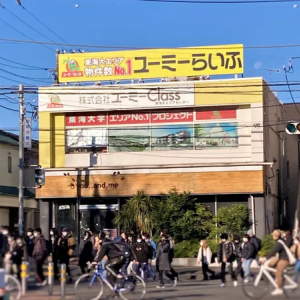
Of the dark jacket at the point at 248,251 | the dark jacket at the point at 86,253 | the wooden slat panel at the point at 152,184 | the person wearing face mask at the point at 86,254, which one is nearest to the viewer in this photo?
the dark jacket at the point at 248,251

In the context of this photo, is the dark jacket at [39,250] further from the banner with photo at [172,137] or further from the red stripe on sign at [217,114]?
the red stripe on sign at [217,114]

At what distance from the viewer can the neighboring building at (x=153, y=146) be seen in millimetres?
30547

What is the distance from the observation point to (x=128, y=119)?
3222 cm

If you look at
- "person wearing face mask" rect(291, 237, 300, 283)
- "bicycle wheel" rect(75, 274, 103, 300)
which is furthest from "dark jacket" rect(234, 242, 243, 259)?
"bicycle wheel" rect(75, 274, 103, 300)

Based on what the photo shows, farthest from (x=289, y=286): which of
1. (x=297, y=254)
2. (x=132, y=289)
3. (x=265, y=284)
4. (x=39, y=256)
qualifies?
(x=39, y=256)

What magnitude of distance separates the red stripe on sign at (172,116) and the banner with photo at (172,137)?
1.00 feet

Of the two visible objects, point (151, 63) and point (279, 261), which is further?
point (151, 63)

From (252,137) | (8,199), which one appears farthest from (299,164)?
(8,199)

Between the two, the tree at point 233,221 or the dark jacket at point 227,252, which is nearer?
the dark jacket at point 227,252

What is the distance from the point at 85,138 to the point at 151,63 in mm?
5152

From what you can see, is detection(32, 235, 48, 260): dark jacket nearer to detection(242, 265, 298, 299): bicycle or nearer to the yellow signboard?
detection(242, 265, 298, 299): bicycle

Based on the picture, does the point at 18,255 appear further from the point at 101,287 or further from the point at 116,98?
the point at 116,98

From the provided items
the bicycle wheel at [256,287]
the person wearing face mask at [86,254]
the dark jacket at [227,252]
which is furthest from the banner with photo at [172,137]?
the bicycle wheel at [256,287]

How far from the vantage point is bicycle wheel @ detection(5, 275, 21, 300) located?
1277 cm
